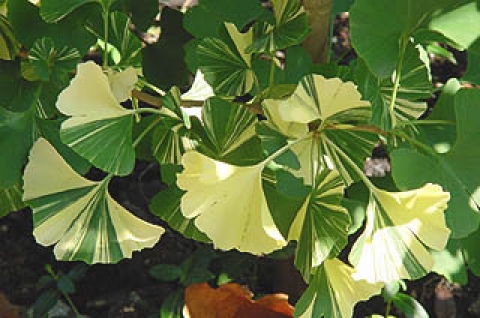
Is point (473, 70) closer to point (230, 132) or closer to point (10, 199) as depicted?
point (230, 132)

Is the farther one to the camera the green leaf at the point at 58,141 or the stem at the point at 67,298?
the stem at the point at 67,298

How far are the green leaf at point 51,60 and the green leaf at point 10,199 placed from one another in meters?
0.14

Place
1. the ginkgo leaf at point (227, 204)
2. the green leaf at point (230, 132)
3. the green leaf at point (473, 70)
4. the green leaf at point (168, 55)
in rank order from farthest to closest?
the green leaf at point (168, 55) < the green leaf at point (473, 70) < the green leaf at point (230, 132) < the ginkgo leaf at point (227, 204)

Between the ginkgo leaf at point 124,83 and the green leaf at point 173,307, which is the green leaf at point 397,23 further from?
the green leaf at point 173,307

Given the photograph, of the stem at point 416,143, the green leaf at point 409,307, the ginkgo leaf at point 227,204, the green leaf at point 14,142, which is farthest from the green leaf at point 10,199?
the green leaf at point 409,307

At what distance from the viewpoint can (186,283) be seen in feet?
3.76

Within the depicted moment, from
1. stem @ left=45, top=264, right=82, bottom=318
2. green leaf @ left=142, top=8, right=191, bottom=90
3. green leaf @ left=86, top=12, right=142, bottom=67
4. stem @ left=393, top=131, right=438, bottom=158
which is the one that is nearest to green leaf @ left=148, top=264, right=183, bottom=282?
stem @ left=45, top=264, right=82, bottom=318

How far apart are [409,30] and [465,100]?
3.2 inches

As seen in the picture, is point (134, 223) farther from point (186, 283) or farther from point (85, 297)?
point (85, 297)

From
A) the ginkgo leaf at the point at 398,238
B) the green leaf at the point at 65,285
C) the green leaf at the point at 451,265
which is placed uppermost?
the ginkgo leaf at the point at 398,238

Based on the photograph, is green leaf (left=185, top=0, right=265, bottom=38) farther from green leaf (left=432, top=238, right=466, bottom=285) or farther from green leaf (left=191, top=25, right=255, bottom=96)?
green leaf (left=432, top=238, right=466, bottom=285)

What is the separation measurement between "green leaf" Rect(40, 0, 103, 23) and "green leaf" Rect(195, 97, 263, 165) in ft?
0.51

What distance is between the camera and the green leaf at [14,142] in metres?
0.79

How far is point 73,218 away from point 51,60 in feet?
0.55
